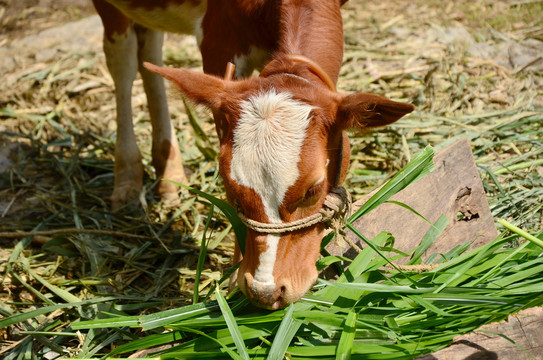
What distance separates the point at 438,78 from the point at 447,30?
1301 millimetres

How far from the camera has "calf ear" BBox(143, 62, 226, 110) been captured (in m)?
2.38

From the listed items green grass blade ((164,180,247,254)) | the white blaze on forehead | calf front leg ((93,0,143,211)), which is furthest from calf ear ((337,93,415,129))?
calf front leg ((93,0,143,211))

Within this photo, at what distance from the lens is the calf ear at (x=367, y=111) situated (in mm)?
2135

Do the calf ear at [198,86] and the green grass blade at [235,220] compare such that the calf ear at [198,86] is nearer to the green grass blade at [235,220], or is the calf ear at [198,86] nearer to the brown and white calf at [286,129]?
the brown and white calf at [286,129]

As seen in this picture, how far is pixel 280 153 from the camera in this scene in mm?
2168

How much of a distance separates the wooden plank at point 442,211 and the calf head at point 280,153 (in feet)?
1.95

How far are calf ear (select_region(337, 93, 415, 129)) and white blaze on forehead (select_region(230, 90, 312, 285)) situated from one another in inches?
6.4

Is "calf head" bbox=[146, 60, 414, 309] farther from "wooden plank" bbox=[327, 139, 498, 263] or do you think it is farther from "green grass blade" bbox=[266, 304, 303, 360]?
"wooden plank" bbox=[327, 139, 498, 263]

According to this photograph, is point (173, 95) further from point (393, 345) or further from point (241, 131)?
point (393, 345)

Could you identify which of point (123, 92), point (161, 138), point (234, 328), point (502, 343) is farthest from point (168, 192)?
point (502, 343)

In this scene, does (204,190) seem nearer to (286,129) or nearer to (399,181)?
(399,181)

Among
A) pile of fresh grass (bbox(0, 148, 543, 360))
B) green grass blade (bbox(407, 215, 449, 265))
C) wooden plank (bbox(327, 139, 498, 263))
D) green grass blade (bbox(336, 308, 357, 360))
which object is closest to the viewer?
green grass blade (bbox(336, 308, 357, 360))

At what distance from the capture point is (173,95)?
2.51 meters

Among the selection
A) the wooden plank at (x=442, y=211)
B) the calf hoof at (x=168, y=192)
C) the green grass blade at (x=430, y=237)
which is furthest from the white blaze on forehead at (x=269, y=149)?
the calf hoof at (x=168, y=192)
